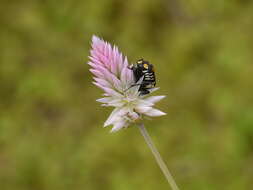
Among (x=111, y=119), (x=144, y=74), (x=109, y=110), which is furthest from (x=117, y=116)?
(x=109, y=110)

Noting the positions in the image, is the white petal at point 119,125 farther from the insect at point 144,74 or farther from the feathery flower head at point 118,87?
the insect at point 144,74

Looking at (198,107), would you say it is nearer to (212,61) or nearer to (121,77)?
(212,61)

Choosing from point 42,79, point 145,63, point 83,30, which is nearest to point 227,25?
point 83,30

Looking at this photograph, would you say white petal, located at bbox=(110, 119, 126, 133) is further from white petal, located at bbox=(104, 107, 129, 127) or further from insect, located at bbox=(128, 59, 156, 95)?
insect, located at bbox=(128, 59, 156, 95)

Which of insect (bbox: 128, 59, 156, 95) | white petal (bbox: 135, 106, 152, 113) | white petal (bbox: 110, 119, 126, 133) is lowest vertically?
white petal (bbox: 110, 119, 126, 133)

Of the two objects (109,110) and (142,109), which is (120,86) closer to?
(142,109)

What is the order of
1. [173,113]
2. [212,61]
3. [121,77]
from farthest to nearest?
[212,61] → [173,113] → [121,77]

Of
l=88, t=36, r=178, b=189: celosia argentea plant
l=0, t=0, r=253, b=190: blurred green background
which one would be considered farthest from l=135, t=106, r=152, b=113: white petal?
l=0, t=0, r=253, b=190: blurred green background
